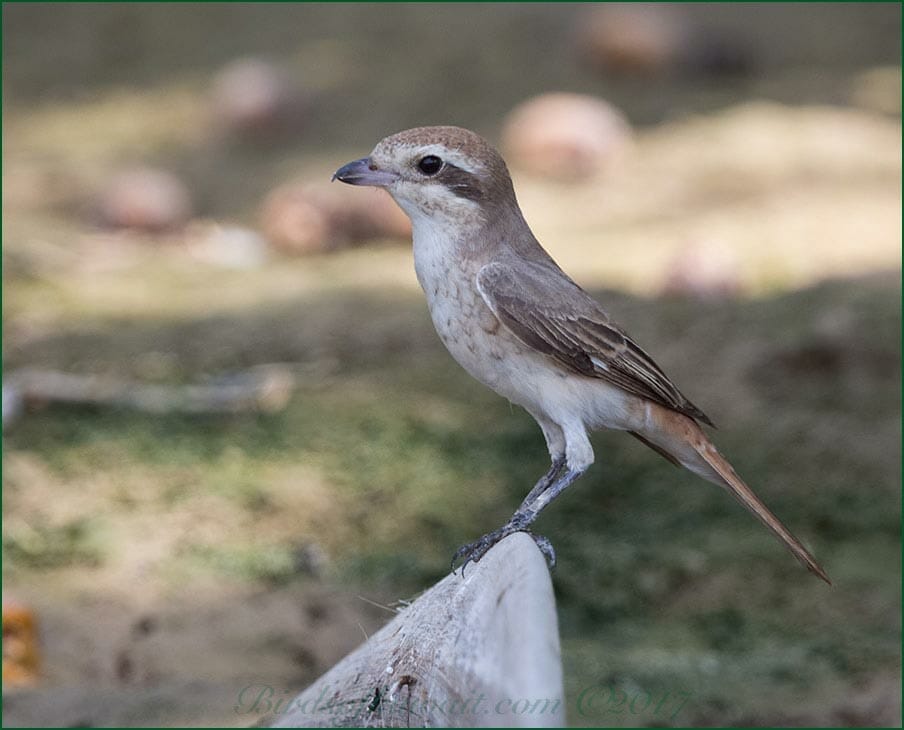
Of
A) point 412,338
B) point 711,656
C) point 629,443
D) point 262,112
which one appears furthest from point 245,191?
Result: point 711,656

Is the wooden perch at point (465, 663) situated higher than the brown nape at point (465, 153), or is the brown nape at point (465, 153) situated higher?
the brown nape at point (465, 153)

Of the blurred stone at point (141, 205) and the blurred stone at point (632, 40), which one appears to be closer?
the blurred stone at point (141, 205)

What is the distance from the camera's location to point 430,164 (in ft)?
9.71

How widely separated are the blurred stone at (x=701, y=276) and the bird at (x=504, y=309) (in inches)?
124

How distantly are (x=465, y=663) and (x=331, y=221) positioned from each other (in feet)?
17.7

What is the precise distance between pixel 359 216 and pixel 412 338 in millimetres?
1625

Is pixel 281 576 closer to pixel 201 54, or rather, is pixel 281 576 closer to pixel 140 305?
pixel 140 305

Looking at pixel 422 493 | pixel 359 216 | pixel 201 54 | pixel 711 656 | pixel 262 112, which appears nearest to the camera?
pixel 711 656

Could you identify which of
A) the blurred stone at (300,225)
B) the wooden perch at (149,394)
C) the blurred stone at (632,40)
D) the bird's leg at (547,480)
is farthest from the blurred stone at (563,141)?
the bird's leg at (547,480)

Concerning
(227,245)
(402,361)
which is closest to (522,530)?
(402,361)

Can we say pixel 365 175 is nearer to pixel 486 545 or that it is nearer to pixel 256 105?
pixel 486 545

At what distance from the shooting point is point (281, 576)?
430 centimetres

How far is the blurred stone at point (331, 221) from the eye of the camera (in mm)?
7469

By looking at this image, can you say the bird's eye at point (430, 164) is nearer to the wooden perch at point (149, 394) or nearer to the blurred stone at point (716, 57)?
the wooden perch at point (149, 394)
